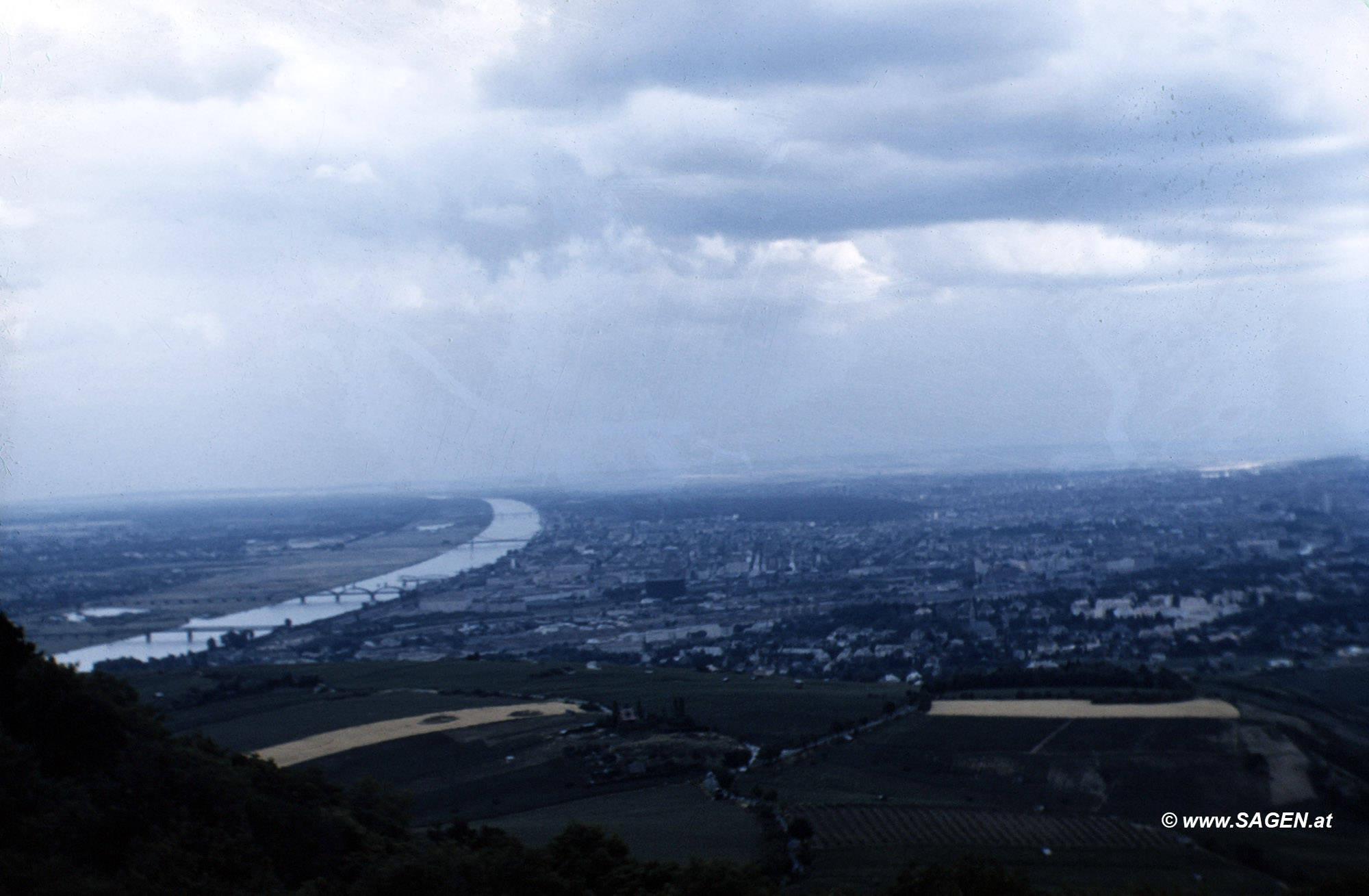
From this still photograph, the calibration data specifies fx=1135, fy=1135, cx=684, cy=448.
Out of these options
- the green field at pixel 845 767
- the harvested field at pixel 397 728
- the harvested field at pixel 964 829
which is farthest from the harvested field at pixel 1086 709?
the harvested field at pixel 397 728

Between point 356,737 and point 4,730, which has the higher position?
point 4,730

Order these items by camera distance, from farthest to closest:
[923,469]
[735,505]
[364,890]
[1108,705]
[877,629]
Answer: [923,469], [735,505], [877,629], [1108,705], [364,890]

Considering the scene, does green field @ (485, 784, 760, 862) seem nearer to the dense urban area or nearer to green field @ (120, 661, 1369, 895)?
green field @ (120, 661, 1369, 895)

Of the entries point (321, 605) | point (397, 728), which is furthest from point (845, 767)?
point (321, 605)

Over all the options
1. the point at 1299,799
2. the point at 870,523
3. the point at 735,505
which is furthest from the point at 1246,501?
the point at 1299,799

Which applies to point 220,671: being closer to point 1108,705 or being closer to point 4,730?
point 4,730

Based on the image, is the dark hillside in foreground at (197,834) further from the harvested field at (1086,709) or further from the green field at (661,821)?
the harvested field at (1086,709)
